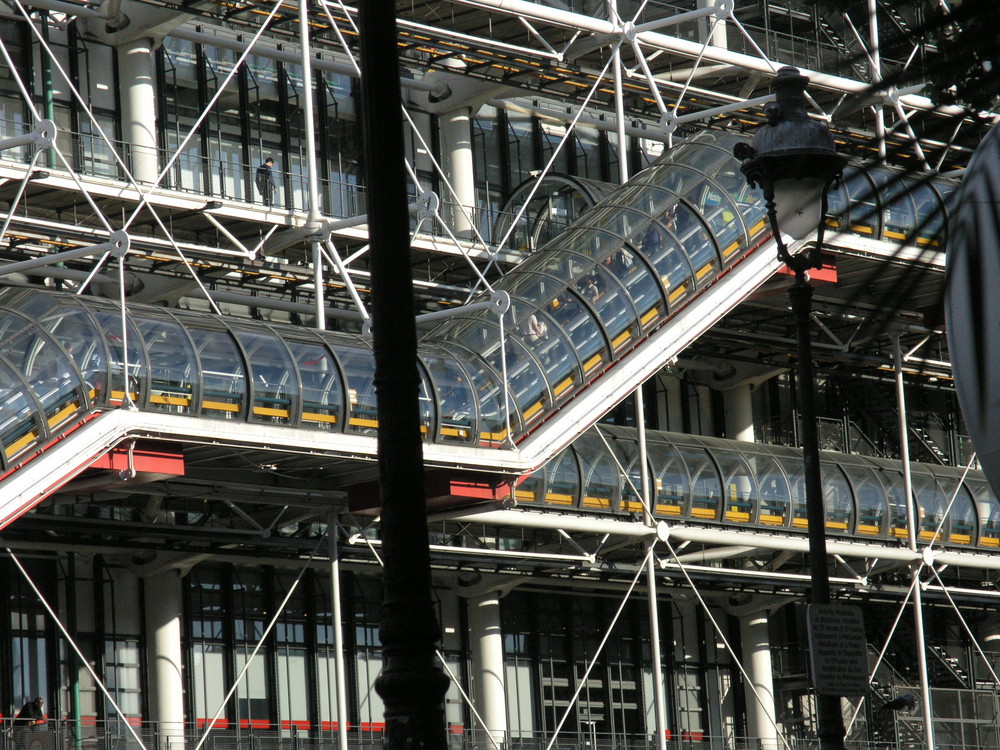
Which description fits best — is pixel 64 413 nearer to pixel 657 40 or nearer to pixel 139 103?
pixel 139 103

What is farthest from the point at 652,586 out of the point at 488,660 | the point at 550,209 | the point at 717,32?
the point at 717,32

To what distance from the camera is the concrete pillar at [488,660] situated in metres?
27.6

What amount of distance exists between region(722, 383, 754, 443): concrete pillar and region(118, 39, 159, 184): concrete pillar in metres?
12.0

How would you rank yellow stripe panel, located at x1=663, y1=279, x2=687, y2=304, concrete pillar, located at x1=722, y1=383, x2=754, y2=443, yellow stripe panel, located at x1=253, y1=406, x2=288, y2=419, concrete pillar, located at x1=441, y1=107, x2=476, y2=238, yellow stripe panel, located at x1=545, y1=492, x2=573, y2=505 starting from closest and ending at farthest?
yellow stripe panel, located at x1=253, y1=406, x2=288, y2=419
yellow stripe panel, located at x1=663, y1=279, x2=687, y2=304
yellow stripe panel, located at x1=545, y1=492, x2=573, y2=505
concrete pillar, located at x1=441, y1=107, x2=476, y2=238
concrete pillar, located at x1=722, y1=383, x2=754, y2=443

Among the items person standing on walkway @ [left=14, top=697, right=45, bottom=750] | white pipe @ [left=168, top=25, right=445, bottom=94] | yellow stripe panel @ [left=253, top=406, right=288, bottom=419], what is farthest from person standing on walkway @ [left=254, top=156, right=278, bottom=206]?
person standing on walkway @ [left=14, top=697, right=45, bottom=750]

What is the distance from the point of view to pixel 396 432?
5148mm

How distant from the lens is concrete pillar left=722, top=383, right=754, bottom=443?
106ft

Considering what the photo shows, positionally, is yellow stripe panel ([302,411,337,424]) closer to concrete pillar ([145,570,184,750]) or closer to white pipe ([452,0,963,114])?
concrete pillar ([145,570,184,750])

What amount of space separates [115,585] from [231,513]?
1983 millimetres

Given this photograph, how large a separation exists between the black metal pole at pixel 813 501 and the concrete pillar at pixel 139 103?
16.0 metres

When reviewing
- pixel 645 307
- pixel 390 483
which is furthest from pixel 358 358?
pixel 390 483

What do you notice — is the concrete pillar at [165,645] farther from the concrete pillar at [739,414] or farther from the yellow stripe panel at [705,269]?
the concrete pillar at [739,414]

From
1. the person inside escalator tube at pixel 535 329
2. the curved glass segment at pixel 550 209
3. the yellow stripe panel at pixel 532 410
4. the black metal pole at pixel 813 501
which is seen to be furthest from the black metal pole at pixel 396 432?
the curved glass segment at pixel 550 209

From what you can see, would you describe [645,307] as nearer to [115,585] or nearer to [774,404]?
[115,585]
